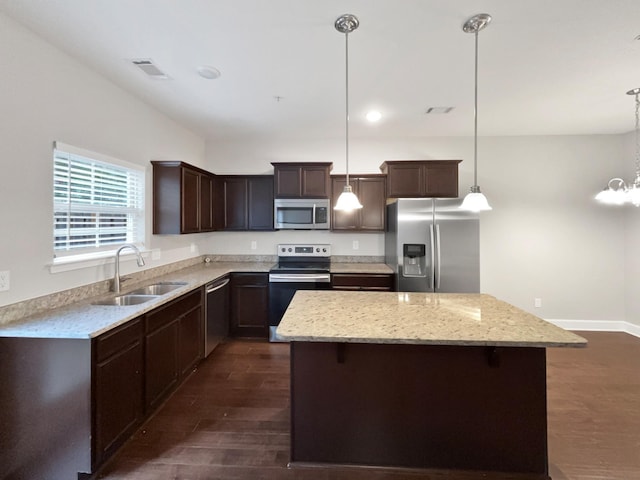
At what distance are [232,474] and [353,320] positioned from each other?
1.20m

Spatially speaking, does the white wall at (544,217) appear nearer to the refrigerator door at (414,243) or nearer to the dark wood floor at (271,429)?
the refrigerator door at (414,243)

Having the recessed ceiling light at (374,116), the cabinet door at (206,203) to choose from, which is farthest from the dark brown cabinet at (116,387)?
the recessed ceiling light at (374,116)

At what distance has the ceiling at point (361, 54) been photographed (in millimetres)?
1805

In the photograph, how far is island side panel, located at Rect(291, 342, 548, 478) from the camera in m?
1.74

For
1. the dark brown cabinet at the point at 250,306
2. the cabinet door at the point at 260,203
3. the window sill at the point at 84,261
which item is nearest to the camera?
the window sill at the point at 84,261

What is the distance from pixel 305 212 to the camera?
4.07 metres

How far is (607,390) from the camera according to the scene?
8.84 feet

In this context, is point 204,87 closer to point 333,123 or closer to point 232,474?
point 333,123

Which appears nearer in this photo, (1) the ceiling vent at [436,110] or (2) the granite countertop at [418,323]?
(2) the granite countertop at [418,323]

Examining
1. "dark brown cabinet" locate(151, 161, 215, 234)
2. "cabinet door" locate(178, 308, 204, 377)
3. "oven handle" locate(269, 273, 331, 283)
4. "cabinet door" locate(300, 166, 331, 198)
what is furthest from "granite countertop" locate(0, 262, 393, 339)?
"cabinet door" locate(300, 166, 331, 198)

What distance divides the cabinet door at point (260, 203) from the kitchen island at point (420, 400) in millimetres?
2620

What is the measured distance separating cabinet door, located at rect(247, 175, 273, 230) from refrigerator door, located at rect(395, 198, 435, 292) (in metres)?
1.82

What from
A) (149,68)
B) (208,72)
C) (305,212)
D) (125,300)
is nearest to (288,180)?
(305,212)

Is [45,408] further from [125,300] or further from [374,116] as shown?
[374,116]
